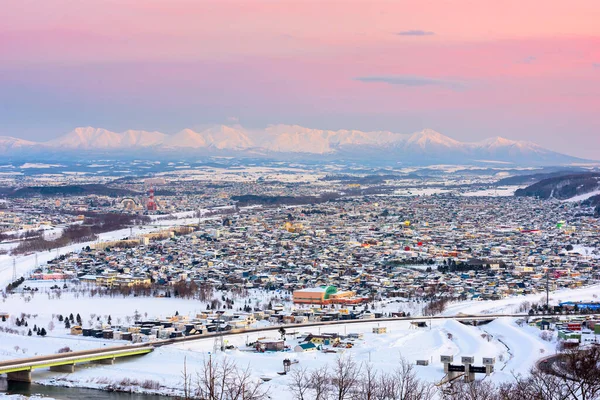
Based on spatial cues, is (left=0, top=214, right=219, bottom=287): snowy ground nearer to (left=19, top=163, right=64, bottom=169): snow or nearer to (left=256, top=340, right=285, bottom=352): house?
(left=256, top=340, right=285, bottom=352): house

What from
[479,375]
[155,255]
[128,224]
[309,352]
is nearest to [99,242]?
[155,255]

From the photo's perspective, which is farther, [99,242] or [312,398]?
[99,242]

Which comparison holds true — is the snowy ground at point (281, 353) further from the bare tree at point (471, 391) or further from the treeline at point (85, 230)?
the treeline at point (85, 230)

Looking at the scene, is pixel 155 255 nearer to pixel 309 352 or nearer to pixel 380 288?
pixel 380 288

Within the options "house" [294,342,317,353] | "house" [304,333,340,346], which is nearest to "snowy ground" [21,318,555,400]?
"house" [294,342,317,353]

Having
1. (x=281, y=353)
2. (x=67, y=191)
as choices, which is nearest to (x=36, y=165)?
(x=67, y=191)

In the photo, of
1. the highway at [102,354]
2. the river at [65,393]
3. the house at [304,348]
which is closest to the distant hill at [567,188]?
the highway at [102,354]

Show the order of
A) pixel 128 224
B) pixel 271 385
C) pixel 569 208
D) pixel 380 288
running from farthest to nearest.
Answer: pixel 569 208 → pixel 128 224 → pixel 380 288 → pixel 271 385
